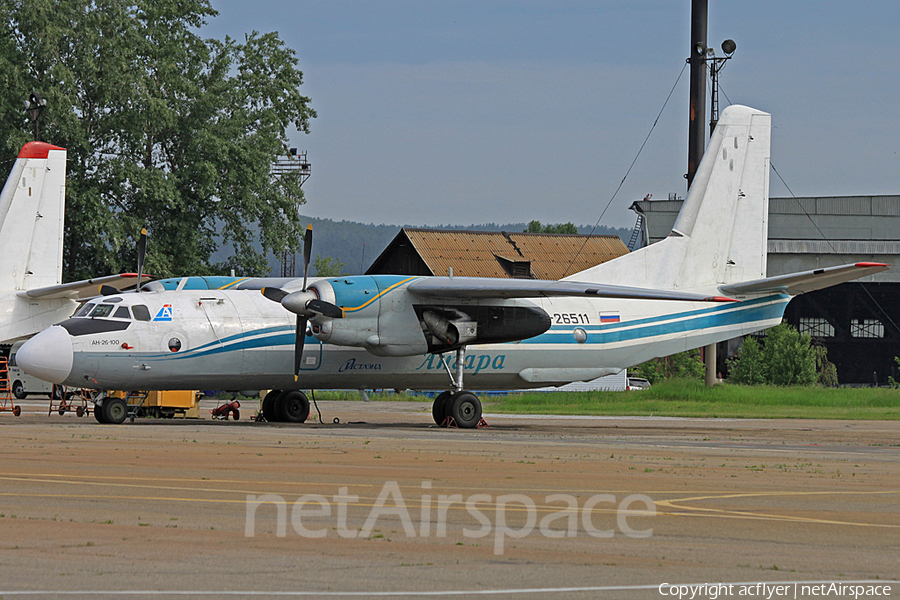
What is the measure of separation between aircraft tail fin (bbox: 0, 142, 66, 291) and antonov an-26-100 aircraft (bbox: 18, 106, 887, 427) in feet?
21.4

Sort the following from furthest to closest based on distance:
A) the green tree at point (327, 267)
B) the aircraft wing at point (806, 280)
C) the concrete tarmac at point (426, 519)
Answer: the green tree at point (327, 267)
the aircraft wing at point (806, 280)
the concrete tarmac at point (426, 519)

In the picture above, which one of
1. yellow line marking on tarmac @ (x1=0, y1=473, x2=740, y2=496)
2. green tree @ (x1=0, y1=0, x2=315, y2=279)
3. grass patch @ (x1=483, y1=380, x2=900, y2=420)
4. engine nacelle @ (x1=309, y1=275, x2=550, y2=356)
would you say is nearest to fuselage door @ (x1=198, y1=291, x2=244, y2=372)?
engine nacelle @ (x1=309, y1=275, x2=550, y2=356)

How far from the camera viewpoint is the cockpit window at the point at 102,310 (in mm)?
22984

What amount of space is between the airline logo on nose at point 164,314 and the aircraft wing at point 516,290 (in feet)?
18.8

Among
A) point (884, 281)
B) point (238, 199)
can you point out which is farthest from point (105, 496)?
point (884, 281)

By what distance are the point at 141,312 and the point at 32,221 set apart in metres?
11.0

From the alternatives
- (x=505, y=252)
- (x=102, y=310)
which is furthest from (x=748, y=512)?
(x=505, y=252)

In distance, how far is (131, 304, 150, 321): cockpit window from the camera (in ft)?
75.6

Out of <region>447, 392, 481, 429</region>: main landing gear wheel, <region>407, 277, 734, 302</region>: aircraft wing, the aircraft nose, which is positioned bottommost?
<region>447, 392, 481, 429</region>: main landing gear wheel

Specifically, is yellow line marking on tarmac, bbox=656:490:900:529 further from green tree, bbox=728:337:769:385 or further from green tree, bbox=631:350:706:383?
green tree, bbox=631:350:706:383

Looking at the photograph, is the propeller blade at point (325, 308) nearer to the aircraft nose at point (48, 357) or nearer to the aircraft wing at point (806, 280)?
the aircraft nose at point (48, 357)

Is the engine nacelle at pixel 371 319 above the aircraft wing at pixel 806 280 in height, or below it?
below

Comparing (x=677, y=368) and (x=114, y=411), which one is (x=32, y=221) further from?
(x=677, y=368)

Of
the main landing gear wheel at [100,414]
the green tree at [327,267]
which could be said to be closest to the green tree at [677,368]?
the main landing gear wheel at [100,414]
